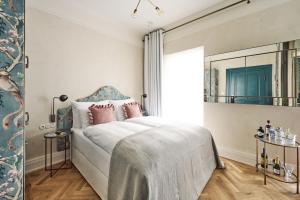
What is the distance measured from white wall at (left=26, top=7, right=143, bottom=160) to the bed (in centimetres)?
69

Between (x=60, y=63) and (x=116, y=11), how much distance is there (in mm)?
1346

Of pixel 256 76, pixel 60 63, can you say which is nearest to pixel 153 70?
pixel 60 63

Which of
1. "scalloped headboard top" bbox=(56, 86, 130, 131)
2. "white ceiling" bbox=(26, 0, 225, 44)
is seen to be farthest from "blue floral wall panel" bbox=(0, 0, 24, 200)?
"white ceiling" bbox=(26, 0, 225, 44)

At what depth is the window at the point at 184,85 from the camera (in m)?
3.20

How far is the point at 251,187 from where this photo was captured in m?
1.93

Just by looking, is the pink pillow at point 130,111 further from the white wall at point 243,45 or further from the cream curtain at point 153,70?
the white wall at point 243,45

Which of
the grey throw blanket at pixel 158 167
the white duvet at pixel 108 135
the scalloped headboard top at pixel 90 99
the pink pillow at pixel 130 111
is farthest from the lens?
the pink pillow at pixel 130 111

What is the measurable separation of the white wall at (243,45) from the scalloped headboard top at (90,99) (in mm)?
1786

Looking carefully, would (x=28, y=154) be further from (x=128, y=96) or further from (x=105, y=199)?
(x=128, y=96)

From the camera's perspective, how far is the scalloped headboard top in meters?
2.66

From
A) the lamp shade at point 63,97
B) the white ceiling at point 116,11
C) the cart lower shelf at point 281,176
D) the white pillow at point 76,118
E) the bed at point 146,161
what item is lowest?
the cart lower shelf at point 281,176

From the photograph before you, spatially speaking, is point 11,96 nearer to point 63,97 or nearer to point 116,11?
point 63,97

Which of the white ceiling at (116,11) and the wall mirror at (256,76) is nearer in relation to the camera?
the wall mirror at (256,76)

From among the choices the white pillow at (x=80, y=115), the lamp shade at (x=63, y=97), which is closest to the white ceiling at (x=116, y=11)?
the lamp shade at (x=63, y=97)
